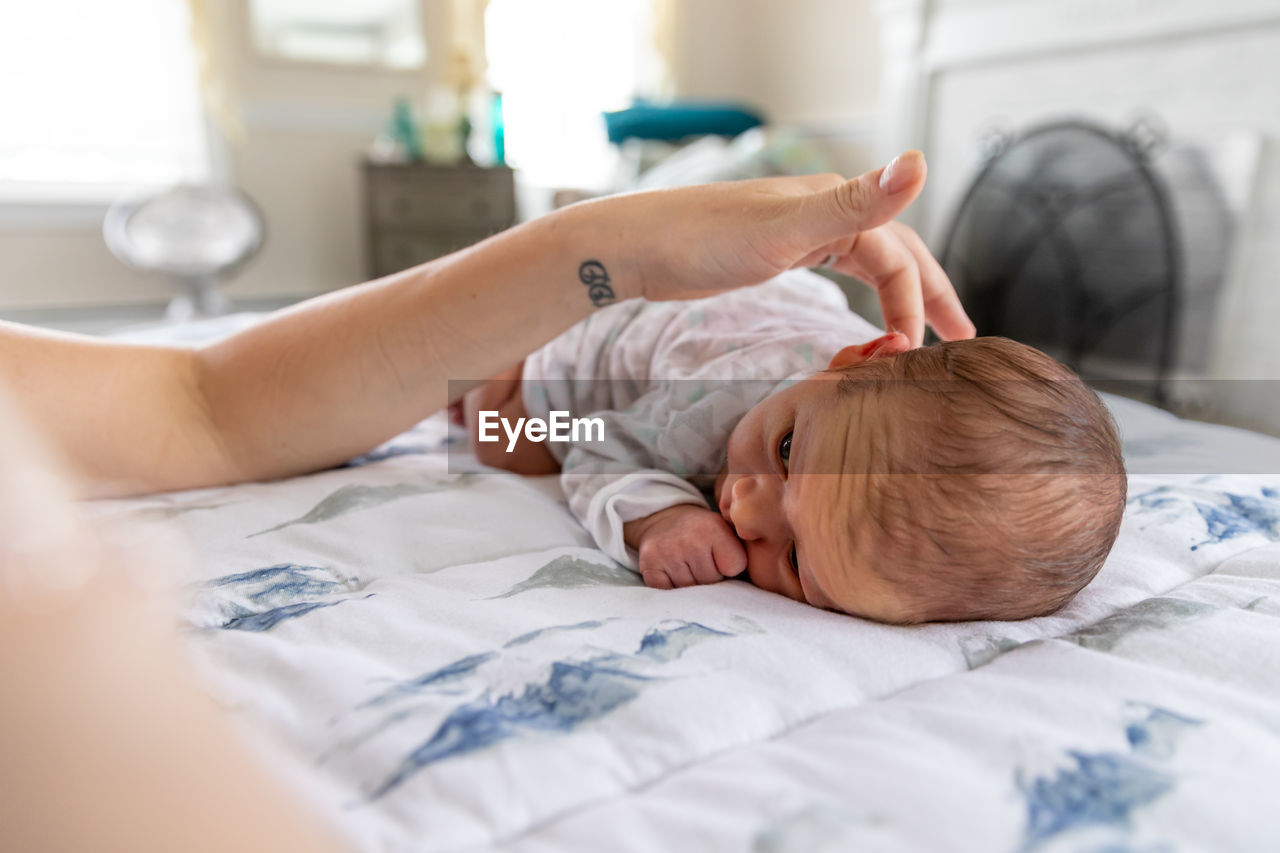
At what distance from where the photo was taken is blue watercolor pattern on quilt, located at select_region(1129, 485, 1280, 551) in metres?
0.75

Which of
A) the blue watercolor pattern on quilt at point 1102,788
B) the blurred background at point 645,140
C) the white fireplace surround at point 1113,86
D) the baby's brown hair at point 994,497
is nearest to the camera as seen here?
the blue watercolor pattern on quilt at point 1102,788

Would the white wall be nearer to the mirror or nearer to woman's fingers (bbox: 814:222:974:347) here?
the mirror

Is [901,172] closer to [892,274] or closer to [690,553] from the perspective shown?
[892,274]

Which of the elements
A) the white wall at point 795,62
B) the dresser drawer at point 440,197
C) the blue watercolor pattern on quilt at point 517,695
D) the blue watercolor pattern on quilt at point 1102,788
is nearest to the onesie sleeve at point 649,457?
the blue watercolor pattern on quilt at point 517,695

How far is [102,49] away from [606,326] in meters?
3.66

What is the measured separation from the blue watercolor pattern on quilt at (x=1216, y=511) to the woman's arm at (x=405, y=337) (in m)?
0.30

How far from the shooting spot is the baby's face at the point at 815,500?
23.7 inches

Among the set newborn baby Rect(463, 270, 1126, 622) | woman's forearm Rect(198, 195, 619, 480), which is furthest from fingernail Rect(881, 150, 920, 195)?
woman's forearm Rect(198, 195, 619, 480)

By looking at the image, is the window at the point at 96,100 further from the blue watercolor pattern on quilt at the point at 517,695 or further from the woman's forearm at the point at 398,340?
the blue watercolor pattern on quilt at the point at 517,695

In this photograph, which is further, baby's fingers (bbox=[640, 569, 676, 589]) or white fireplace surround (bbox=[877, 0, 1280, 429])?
white fireplace surround (bbox=[877, 0, 1280, 429])

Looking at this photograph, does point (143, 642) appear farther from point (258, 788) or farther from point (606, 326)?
point (606, 326)

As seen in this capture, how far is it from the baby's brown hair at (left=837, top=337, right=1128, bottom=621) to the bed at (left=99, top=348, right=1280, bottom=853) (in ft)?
0.10

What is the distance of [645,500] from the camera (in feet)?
2.52

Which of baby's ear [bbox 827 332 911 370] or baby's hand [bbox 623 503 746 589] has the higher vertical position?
baby's ear [bbox 827 332 911 370]
